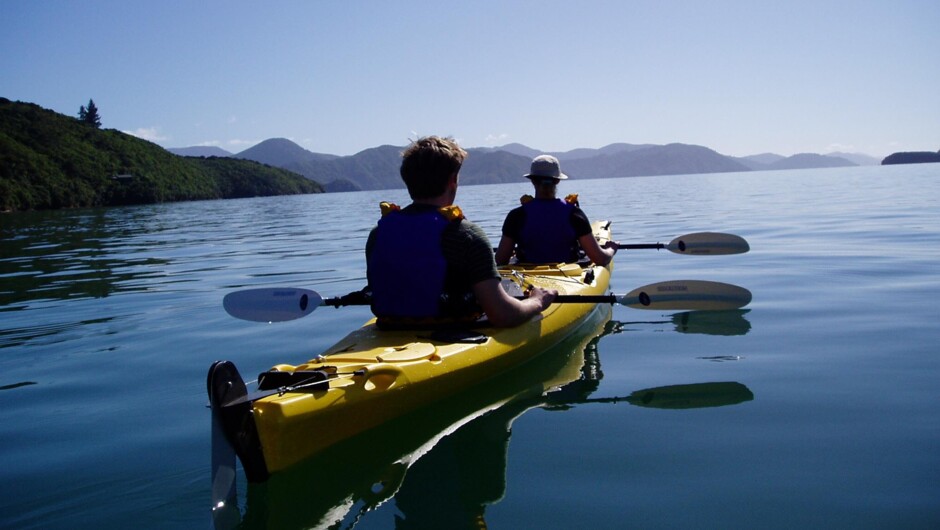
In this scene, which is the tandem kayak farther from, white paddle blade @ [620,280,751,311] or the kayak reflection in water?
white paddle blade @ [620,280,751,311]

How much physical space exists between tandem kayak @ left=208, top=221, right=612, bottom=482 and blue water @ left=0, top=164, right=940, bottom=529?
208 mm

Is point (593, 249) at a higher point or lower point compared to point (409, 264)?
lower

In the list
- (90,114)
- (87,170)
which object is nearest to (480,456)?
(87,170)

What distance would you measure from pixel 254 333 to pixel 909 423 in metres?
6.23

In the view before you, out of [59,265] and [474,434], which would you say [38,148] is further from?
[474,434]

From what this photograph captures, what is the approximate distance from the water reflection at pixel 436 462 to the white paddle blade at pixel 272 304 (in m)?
1.84

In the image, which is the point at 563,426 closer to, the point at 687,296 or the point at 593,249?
the point at 687,296

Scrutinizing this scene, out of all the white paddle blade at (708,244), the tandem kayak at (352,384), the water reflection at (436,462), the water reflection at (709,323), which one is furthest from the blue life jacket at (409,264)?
the white paddle blade at (708,244)

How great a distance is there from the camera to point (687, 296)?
6.32m

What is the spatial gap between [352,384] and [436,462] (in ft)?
2.13

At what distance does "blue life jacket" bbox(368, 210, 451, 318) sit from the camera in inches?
185

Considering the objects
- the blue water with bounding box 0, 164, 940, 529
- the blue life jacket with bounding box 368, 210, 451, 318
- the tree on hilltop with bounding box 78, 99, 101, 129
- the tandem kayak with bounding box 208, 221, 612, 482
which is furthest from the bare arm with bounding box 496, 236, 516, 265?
the tree on hilltop with bounding box 78, 99, 101, 129

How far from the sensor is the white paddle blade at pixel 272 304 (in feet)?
20.0

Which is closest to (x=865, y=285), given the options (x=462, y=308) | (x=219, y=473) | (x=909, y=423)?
(x=909, y=423)
